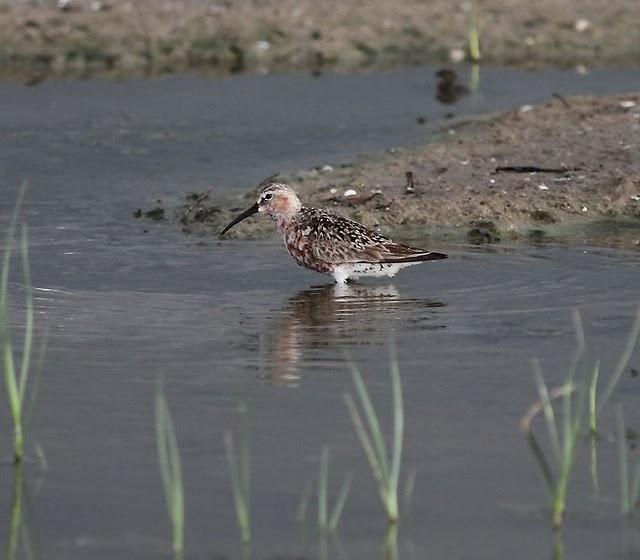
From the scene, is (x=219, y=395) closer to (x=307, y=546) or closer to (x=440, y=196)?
(x=307, y=546)

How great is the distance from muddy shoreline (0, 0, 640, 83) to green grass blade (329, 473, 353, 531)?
579 inches

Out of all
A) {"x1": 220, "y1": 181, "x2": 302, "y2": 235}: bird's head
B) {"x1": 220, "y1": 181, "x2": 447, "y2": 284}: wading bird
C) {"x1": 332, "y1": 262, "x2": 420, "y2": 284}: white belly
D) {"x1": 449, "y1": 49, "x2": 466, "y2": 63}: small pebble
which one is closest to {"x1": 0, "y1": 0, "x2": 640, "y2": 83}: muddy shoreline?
{"x1": 449, "y1": 49, "x2": 466, "y2": 63}: small pebble

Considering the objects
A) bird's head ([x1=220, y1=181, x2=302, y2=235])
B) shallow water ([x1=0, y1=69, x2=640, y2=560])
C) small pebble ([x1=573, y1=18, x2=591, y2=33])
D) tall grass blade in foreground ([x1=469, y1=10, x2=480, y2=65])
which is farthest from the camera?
small pebble ([x1=573, y1=18, x2=591, y2=33])

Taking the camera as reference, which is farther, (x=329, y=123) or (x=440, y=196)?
(x=329, y=123)

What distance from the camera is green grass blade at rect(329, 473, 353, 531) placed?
6.69 meters

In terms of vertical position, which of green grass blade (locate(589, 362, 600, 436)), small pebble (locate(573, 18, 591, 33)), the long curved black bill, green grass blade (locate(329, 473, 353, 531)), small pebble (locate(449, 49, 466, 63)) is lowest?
green grass blade (locate(329, 473, 353, 531))

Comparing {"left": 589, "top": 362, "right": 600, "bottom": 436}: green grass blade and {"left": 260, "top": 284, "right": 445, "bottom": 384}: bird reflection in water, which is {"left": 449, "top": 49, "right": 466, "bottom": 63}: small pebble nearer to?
{"left": 260, "top": 284, "right": 445, "bottom": 384}: bird reflection in water

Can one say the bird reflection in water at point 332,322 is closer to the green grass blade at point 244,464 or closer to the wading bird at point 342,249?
the wading bird at point 342,249

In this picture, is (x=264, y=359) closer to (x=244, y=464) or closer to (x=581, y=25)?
(x=244, y=464)

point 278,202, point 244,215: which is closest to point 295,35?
point 244,215

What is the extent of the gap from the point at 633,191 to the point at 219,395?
7.18 meters

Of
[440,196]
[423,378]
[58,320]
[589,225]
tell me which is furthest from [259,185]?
[423,378]

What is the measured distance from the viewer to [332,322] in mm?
11359

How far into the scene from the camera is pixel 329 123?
19234 mm
